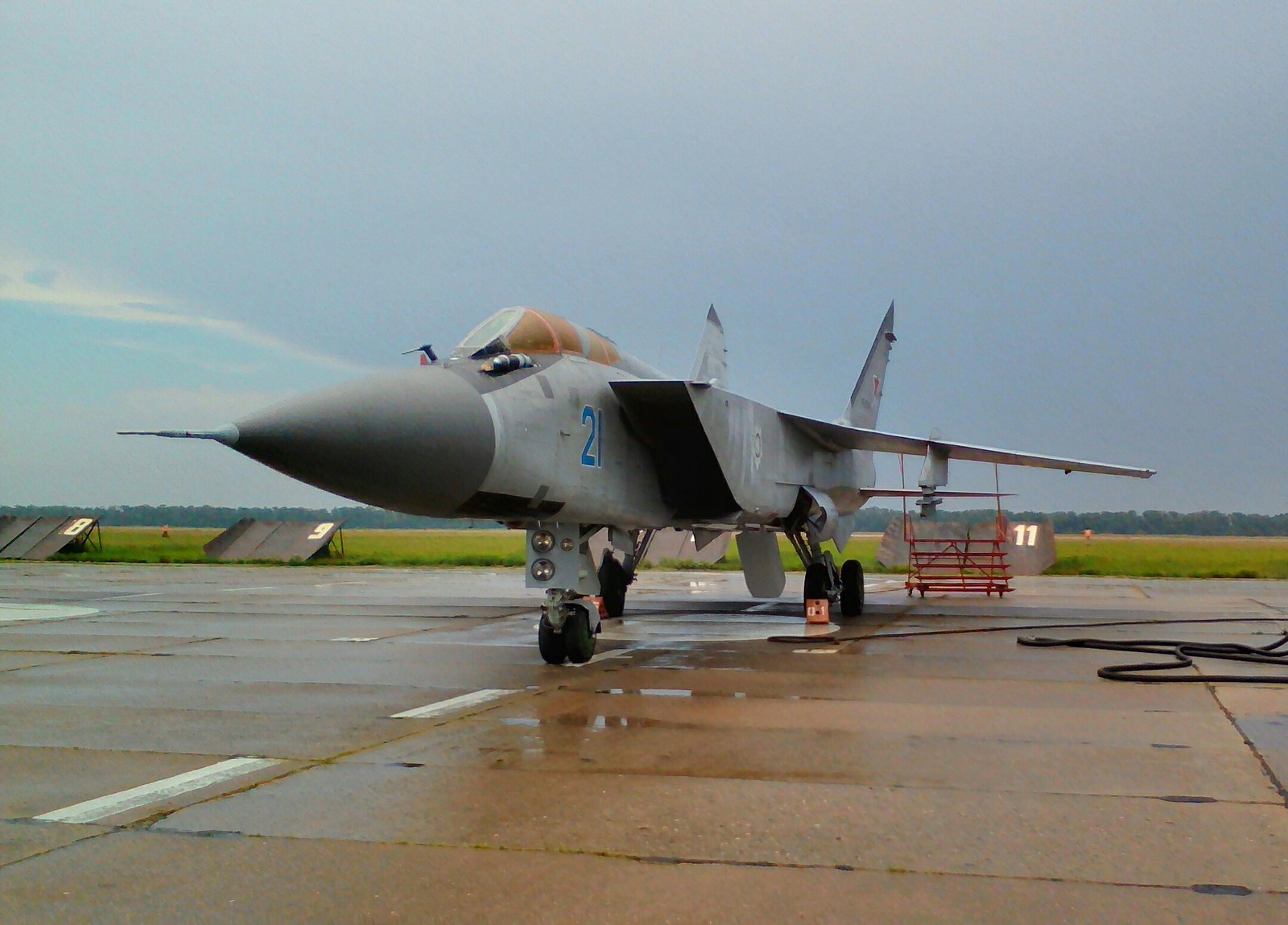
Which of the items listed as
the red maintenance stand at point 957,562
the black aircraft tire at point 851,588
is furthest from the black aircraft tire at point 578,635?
the red maintenance stand at point 957,562

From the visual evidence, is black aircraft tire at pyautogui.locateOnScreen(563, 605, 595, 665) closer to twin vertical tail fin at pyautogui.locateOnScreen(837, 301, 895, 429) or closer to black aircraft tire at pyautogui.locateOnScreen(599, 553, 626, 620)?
black aircraft tire at pyautogui.locateOnScreen(599, 553, 626, 620)

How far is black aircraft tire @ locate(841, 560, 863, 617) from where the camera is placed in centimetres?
1350

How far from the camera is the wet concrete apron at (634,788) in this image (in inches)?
115

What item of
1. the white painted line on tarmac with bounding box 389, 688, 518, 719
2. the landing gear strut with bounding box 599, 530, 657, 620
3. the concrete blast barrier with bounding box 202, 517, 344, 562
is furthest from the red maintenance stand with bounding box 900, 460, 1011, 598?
the concrete blast barrier with bounding box 202, 517, 344, 562

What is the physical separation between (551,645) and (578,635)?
0.76ft

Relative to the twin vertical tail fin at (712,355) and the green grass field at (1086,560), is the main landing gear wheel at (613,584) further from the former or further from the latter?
the green grass field at (1086,560)

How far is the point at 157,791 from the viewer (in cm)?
412

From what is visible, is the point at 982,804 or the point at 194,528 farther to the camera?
the point at 194,528

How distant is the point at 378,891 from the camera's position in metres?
2.94

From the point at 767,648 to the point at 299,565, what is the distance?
70.3ft

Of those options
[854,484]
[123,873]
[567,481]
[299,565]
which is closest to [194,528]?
[299,565]

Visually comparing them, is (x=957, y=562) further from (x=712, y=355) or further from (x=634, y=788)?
(x=634, y=788)

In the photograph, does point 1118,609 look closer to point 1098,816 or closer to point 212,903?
point 1098,816

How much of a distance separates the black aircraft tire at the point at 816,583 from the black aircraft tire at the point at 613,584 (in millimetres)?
2291
